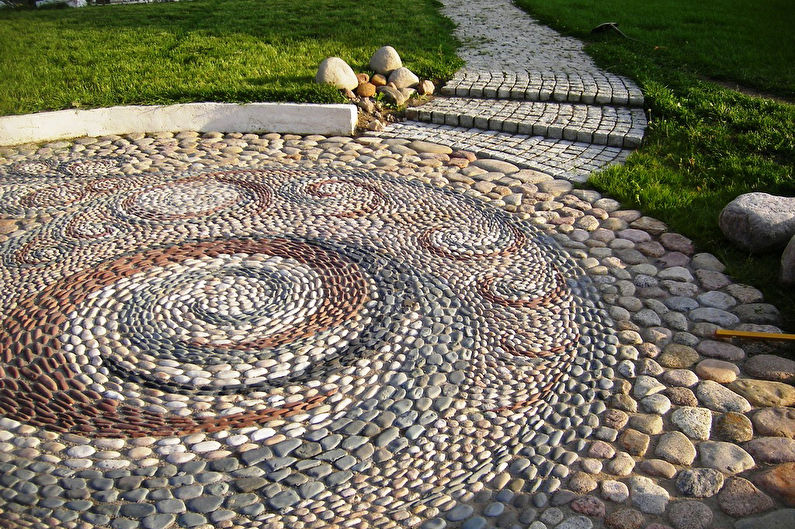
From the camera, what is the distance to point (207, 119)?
8.65 metres

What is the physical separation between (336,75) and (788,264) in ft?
20.4

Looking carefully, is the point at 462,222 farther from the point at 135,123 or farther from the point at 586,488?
the point at 135,123

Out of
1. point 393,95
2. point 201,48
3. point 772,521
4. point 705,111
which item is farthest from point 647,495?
point 201,48

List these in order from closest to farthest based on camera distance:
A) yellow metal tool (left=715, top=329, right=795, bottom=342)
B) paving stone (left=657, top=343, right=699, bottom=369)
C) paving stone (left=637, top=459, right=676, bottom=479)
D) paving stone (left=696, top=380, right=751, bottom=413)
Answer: paving stone (left=637, top=459, right=676, bottom=479) → paving stone (left=696, top=380, right=751, bottom=413) → paving stone (left=657, top=343, right=699, bottom=369) → yellow metal tool (left=715, top=329, right=795, bottom=342)

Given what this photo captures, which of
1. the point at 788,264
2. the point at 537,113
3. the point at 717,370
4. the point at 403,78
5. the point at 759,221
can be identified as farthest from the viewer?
the point at 403,78

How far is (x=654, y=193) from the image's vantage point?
6.69 m

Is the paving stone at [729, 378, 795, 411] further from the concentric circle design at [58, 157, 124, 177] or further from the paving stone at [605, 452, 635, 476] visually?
the concentric circle design at [58, 157, 124, 177]

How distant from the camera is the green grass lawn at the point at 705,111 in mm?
6395

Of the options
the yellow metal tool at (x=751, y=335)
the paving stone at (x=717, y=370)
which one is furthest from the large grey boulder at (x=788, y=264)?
the paving stone at (x=717, y=370)

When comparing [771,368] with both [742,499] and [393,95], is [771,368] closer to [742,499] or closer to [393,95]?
[742,499]

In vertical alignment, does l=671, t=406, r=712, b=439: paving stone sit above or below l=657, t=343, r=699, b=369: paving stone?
below

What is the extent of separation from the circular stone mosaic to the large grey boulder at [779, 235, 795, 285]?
150 centimetres

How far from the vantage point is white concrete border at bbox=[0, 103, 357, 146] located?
27.9ft

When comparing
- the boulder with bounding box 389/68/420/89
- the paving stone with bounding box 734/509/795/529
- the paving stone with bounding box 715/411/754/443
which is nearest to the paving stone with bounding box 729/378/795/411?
the paving stone with bounding box 715/411/754/443
